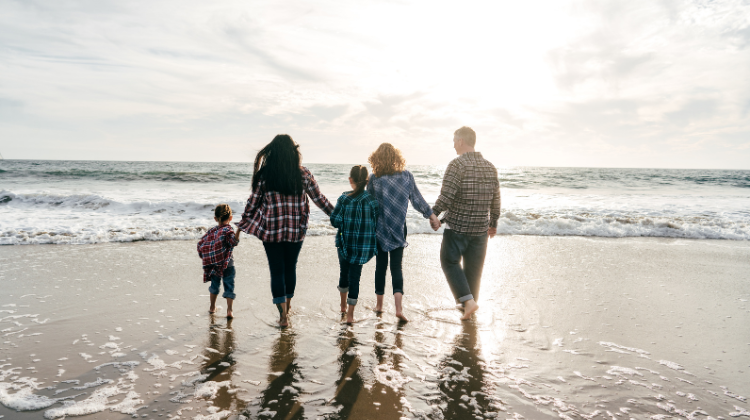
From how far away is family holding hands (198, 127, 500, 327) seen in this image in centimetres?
373

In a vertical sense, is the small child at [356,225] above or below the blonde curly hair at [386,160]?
below

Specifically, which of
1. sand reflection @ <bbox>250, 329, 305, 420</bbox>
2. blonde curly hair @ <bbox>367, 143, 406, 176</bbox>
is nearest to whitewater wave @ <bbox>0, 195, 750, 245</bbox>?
blonde curly hair @ <bbox>367, 143, 406, 176</bbox>

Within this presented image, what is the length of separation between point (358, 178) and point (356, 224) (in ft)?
1.51

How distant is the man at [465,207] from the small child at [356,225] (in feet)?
2.14

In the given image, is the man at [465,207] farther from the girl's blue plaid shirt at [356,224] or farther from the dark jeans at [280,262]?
the dark jeans at [280,262]

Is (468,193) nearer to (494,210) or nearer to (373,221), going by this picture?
(494,210)

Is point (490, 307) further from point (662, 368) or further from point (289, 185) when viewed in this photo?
point (289, 185)

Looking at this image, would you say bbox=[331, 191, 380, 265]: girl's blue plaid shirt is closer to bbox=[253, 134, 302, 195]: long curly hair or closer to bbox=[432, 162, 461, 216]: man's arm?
bbox=[253, 134, 302, 195]: long curly hair

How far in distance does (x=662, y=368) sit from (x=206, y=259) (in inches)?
166

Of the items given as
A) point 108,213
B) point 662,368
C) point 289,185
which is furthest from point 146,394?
point 108,213

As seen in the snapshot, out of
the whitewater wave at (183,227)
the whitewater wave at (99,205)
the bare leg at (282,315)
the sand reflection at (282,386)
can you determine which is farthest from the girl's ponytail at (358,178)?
the whitewater wave at (99,205)

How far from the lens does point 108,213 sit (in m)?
11.4

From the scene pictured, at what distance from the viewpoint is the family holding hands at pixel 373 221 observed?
3.73 m

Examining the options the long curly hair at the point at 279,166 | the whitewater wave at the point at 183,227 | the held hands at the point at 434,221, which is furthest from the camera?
the whitewater wave at the point at 183,227
